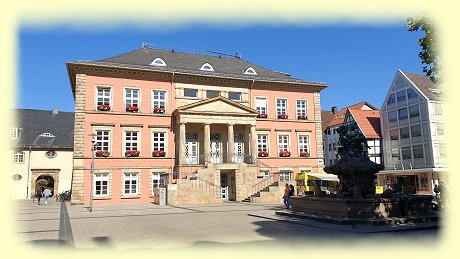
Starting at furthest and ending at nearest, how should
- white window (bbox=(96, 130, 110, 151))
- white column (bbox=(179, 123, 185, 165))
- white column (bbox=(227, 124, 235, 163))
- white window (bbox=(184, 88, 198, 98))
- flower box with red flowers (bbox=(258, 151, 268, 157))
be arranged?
flower box with red flowers (bbox=(258, 151, 268, 157))
white window (bbox=(184, 88, 198, 98))
white column (bbox=(227, 124, 235, 163))
white column (bbox=(179, 123, 185, 165))
white window (bbox=(96, 130, 110, 151))

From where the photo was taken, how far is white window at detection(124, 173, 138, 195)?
30.4 metres

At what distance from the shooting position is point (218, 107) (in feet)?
107

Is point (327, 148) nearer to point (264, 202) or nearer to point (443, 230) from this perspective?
point (264, 202)

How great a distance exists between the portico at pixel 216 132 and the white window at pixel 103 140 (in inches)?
225

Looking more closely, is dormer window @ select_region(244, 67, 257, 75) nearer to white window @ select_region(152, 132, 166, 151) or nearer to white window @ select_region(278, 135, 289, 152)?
white window @ select_region(278, 135, 289, 152)

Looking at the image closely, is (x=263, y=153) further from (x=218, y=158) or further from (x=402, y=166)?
(x=402, y=166)

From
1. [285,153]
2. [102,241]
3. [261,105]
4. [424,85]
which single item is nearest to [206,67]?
[261,105]

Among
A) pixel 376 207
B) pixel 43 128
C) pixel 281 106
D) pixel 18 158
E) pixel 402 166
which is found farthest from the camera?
pixel 43 128

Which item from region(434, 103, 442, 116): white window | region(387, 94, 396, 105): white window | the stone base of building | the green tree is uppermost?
region(387, 94, 396, 105): white window

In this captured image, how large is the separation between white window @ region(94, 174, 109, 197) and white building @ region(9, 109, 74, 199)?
18.6 meters

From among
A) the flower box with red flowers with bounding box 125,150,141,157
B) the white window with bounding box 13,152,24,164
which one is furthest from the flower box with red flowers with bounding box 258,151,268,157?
the white window with bounding box 13,152,24,164

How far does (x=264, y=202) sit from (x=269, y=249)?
19.4 metres

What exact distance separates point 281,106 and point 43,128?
31698 mm

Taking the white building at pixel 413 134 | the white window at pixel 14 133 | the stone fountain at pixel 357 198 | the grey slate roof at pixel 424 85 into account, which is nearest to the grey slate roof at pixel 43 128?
the white window at pixel 14 133
